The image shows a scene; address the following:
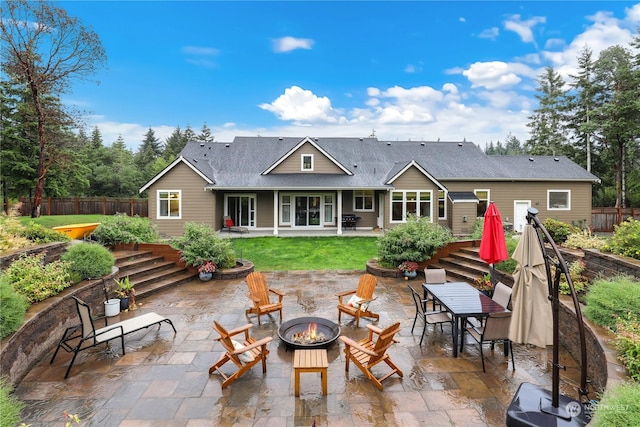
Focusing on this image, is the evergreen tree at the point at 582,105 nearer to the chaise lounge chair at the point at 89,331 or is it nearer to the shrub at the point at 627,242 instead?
the shrub at the point at 627,242

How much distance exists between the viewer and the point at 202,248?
10.3 meters

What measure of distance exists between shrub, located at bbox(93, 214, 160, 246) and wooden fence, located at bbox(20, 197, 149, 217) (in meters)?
18.0

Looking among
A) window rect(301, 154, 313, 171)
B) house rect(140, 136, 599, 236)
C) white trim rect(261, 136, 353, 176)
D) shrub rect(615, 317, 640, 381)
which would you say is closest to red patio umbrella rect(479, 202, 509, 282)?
shrub rect(615, 317, 640, 381)

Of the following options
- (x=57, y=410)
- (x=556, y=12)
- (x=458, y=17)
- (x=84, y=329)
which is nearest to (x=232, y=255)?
(x=84, y=329)

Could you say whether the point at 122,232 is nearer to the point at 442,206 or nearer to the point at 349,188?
the point at 349,188

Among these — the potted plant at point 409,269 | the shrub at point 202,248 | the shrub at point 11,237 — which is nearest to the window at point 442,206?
the potted plant at point 409,269

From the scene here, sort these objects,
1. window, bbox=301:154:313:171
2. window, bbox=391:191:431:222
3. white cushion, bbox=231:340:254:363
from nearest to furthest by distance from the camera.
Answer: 1. white cushion, bbox=231:340:254:363
2. window, bbox=391:191:431:222
3. window, bbox=301:154:313:171

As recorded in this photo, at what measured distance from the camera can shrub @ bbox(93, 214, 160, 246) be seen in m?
10.4

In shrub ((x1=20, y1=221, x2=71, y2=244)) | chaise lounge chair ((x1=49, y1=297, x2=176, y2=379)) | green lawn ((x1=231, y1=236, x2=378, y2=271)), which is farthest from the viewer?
green lawn ((x1=231, y1=236, x2=378, y2=271))

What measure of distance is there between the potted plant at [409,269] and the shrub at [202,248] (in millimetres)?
5811

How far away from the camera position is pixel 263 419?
3.68 metres

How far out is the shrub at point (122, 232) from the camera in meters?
10.4

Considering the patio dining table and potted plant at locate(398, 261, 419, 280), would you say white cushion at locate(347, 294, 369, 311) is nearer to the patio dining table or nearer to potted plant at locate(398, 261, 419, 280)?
the patio dining table

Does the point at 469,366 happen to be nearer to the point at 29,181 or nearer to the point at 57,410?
the point at 57,410
